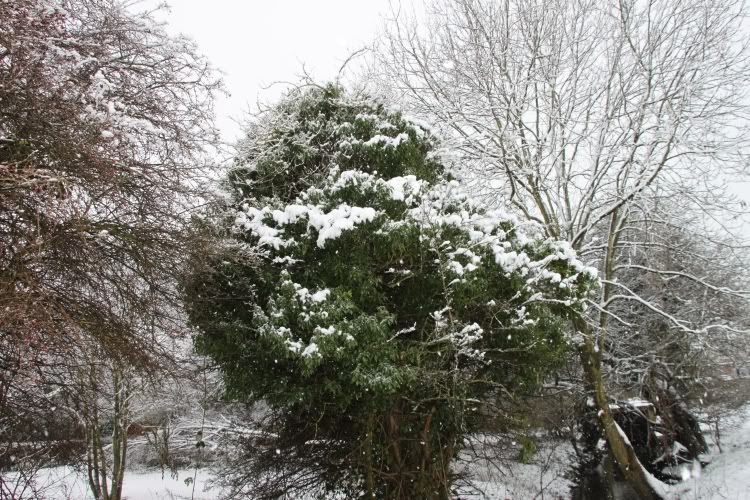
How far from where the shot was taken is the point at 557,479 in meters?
12.0

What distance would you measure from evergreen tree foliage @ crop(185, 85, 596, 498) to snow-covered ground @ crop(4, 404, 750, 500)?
1969 millimetres

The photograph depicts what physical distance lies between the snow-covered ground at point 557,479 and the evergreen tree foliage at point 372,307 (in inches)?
77.5

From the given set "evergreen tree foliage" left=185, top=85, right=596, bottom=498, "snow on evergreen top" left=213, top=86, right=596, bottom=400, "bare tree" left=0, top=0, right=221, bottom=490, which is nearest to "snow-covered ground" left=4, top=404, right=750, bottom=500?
"evergreen tree foliage" left=185, top=85, right=596, bottom=498

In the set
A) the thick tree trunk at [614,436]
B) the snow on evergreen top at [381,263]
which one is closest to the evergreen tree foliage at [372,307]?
the snow on evergreen top at [381,263]

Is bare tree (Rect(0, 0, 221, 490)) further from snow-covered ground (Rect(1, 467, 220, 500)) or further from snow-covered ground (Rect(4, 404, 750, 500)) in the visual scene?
snow-covered ground (Rect(1, 467, 220, 500))

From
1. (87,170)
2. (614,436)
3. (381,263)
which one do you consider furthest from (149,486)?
(87,170)

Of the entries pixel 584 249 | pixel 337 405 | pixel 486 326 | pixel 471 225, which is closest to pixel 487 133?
pixel 584 249

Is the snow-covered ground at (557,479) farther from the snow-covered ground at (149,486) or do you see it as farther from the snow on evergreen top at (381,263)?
the snow on evergreen top at (381,263)

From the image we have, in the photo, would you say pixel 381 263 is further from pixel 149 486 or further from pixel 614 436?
pixel 149 486

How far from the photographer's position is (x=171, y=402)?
50.3 ft

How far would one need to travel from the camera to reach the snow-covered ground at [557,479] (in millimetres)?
9461

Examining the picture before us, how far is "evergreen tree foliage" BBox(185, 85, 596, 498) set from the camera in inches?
229

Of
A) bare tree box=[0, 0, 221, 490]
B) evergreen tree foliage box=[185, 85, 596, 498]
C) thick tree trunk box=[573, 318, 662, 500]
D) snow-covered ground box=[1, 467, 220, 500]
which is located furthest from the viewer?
snow-covered ground box=[1, 467, 220, 500]

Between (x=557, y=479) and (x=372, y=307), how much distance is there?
872 cm
